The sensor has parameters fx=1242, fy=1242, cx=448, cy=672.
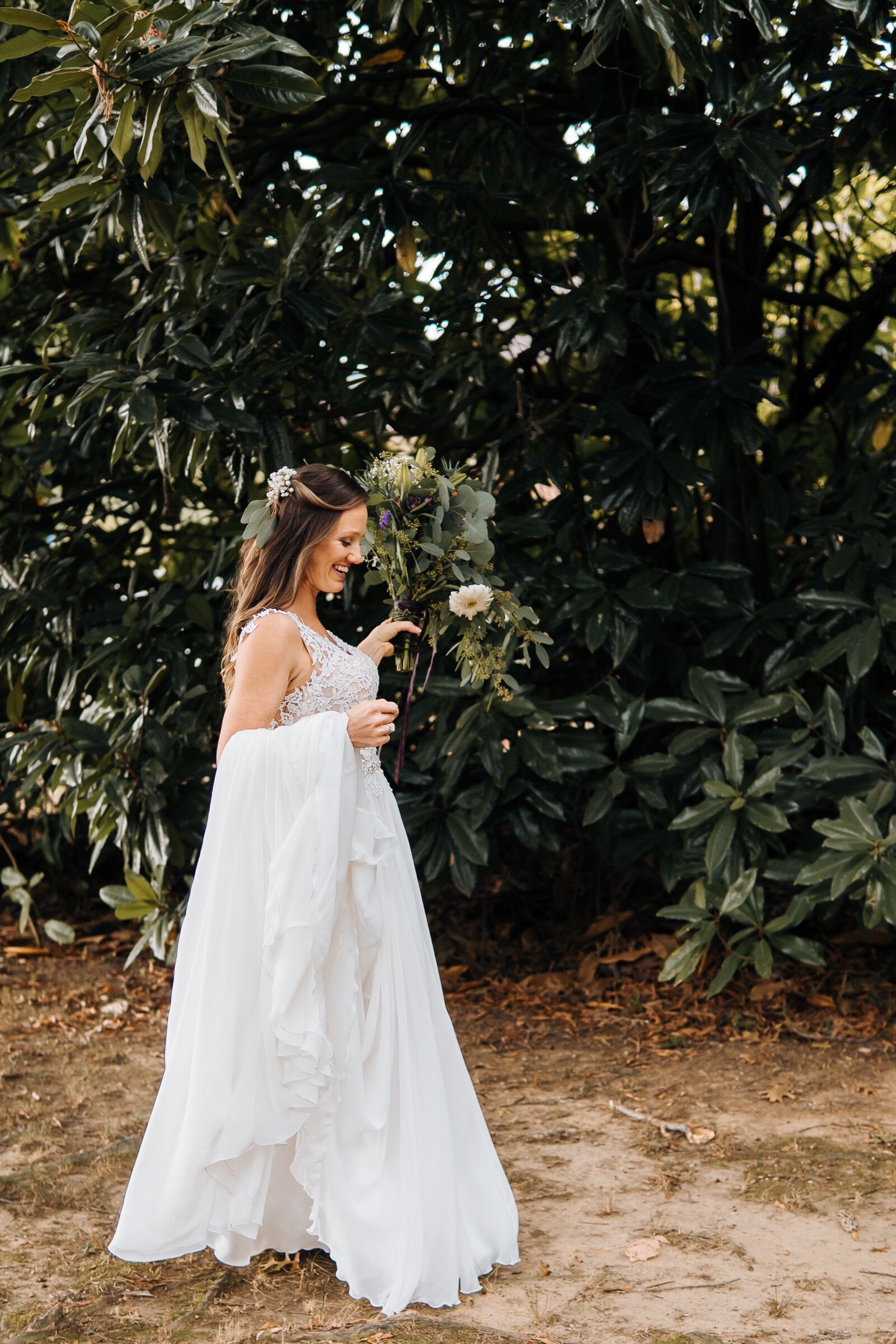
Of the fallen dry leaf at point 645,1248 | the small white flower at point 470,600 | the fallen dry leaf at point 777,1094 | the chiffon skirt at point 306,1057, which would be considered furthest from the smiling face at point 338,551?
the fallen dry leaf at point 777,1094

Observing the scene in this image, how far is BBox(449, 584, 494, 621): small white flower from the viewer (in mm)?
2930

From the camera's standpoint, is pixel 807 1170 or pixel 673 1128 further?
pixel 673 1128

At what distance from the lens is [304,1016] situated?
2746 millimetres

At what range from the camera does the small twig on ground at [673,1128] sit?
3.79 metres

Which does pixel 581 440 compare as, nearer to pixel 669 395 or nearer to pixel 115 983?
pixel 669 395

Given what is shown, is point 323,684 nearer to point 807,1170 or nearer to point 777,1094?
point 807,1170

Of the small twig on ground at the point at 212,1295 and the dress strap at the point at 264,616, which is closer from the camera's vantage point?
the small twig on ground at the point at 212,1295

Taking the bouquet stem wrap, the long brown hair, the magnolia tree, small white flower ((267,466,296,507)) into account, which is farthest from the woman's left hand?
the magnolia tree

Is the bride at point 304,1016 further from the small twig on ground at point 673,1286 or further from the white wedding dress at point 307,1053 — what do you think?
the small twig on ground at point 673,1286

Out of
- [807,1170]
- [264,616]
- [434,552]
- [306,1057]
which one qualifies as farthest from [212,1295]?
[434,552]

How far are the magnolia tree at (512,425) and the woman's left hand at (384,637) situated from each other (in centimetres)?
54

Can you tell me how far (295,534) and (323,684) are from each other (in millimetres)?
366

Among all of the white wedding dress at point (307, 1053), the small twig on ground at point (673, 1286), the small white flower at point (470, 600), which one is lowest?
the small twig on ground at point (673, 1286)

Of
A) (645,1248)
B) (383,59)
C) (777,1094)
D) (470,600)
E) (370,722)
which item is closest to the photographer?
(370,722)
